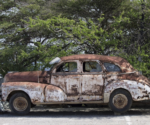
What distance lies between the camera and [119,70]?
7621 millimetres

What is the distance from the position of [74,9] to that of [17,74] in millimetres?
6523

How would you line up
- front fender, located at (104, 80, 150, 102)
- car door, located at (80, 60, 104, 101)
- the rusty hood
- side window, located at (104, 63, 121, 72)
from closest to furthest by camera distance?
front fender, located at (104, 80, 150, 102) → car door, located at (80, 60, 104, 101) → side window, located at (104, 63, 121, 72) → the rusty hood

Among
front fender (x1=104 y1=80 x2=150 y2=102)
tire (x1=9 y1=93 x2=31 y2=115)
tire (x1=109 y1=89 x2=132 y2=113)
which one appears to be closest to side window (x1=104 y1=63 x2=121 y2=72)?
front fender (x1=104 y1=80 x2=150 y2=102)

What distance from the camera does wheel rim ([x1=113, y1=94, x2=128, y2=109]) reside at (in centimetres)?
739

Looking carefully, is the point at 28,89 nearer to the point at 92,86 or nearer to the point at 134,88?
the point at 92,86

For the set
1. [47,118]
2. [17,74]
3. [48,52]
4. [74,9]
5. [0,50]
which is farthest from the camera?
[74,9]

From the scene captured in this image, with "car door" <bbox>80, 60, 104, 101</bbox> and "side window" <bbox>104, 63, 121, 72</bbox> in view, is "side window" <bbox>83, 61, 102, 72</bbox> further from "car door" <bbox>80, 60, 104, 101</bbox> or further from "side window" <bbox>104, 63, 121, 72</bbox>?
"side window" <bbox>104, 63, 121, 72</bbox>

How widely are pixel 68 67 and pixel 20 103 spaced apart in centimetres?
196

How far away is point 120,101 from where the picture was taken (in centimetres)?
742

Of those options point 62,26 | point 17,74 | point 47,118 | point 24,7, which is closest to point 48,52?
point 62,26

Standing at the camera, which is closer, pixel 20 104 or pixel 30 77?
pixel 20 104

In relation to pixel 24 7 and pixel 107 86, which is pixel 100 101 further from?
pixel 24 7

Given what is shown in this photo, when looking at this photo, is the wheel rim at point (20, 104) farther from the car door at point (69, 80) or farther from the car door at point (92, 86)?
the car door at point (92, 86)

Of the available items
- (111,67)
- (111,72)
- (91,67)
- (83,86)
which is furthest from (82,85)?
(111,67)
